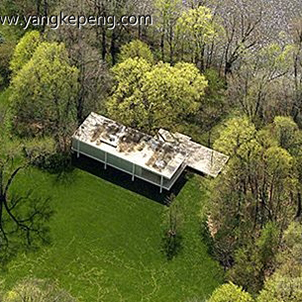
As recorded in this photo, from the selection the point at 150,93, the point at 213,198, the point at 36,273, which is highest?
the point at 150,93

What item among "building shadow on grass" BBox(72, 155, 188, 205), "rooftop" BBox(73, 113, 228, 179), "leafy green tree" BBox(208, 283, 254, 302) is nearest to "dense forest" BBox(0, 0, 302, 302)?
"leafy green tree" BBox(208, 283, 254, 302)

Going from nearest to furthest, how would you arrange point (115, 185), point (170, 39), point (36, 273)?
1. point (36, 273)
2. point (115, 185)
3. point (170, 39)

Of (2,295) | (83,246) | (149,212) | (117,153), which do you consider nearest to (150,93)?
(117,153)

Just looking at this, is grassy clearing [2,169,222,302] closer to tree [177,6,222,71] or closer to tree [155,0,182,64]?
tree [177,6,222,71]

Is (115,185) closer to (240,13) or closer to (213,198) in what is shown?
(213,198)

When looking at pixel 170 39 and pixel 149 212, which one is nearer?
pixel 149 212

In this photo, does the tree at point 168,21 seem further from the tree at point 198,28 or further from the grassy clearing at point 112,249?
the grassy clearing at point 112,249
